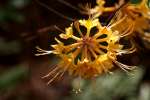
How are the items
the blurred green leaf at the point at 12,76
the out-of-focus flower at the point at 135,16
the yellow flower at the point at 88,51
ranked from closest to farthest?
the yellow flower at the point at 88,51, the out-of-focus flower at the point at 135,16, the blurred green leaf at the point at 12,76

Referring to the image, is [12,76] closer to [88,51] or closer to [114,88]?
[114,88]

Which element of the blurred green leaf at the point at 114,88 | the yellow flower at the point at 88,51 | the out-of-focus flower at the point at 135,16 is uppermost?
the out-of-focus flower at the point at 135,16

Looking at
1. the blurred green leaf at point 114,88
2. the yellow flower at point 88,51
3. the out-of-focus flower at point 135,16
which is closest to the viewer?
the yellow flower at point 88,51

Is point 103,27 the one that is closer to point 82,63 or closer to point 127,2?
point 82,63

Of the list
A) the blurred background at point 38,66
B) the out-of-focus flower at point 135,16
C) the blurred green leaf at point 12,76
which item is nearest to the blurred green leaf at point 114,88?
the blurred background at point 38,66

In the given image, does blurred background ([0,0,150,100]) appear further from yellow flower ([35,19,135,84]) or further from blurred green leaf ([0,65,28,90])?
yellow flower ([35,19,135,84])

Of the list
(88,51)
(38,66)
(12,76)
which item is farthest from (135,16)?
(38,66)

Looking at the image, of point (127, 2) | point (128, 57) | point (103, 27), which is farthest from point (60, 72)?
point (128, 57)

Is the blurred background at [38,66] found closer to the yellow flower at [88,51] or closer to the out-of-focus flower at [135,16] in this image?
the out-of-focus flower at [135,16]

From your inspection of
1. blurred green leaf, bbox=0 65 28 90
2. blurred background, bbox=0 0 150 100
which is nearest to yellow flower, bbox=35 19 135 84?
blurred background, bbox=0 0 150 100
